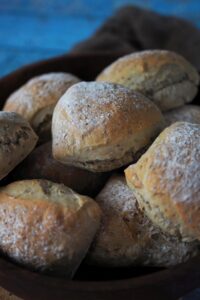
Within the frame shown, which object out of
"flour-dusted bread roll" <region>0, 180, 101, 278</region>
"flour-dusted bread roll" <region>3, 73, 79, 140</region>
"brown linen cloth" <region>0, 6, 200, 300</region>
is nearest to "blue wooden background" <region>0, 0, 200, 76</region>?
"brown linen cloth" <region>0, 6, 200, 300</region>

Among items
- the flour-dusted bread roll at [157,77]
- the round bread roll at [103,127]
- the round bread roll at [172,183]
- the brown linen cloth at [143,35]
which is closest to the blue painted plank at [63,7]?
the brown linen cloth at [143,35]

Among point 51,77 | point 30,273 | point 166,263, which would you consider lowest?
point 166,263

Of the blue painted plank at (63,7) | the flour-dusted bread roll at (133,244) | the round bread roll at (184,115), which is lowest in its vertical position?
the flour-dusted bread roll at (133,244)

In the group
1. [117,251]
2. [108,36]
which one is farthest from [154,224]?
[108,36]

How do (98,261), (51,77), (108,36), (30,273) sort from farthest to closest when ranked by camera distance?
(108,36) < (51,77) < (98,261) < (30,273)

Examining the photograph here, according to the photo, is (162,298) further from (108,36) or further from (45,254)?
(108,36)

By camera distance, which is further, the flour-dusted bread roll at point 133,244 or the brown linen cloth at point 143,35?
the brown linen cloth at point 143,35

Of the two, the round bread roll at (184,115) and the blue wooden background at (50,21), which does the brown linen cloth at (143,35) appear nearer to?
the blue wooden background at (50,21)

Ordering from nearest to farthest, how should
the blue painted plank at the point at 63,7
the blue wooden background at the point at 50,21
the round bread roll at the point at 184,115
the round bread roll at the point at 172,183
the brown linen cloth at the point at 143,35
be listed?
the round bread roll at the point at 172,183 < the round bread roll at the point at 184,115 < the brown linen cloth at the point at 143,35 < the blue wooden background at the point at 50,21 < the blue painted plank at the point at 63,7
